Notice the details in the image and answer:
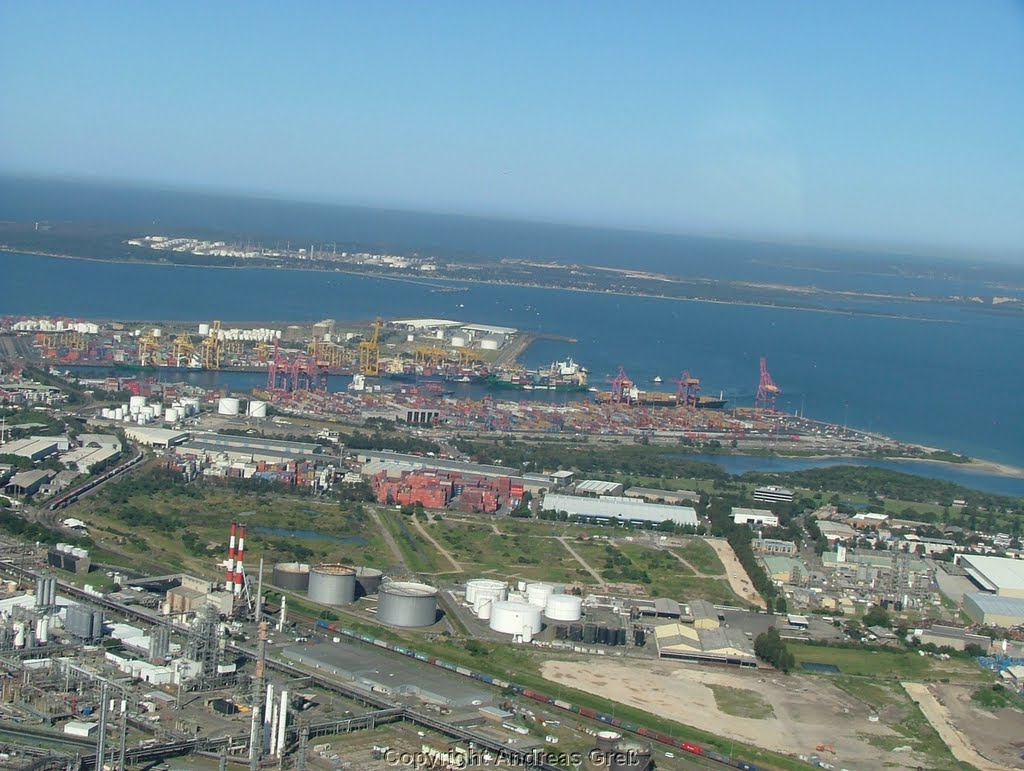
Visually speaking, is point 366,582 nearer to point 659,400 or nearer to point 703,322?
point 659,400

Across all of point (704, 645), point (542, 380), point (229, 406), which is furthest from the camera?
point (542, 380)

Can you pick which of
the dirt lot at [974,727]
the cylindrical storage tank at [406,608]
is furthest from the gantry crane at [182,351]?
the dirt lot at [974,727]

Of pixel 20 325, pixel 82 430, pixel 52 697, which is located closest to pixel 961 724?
pixel 52 697

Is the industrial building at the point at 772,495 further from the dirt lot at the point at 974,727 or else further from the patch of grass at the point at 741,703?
the patch of grass at the point at 741,703

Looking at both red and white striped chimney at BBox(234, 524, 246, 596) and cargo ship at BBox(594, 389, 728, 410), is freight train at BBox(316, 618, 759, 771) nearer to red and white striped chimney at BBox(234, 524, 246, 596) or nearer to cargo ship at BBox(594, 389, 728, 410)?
red and white striped chimney at BBox(234, 524, 246, 596)

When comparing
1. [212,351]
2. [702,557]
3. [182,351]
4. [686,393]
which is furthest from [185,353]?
[702,557]

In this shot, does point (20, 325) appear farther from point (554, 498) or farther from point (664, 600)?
point (664, 600)
